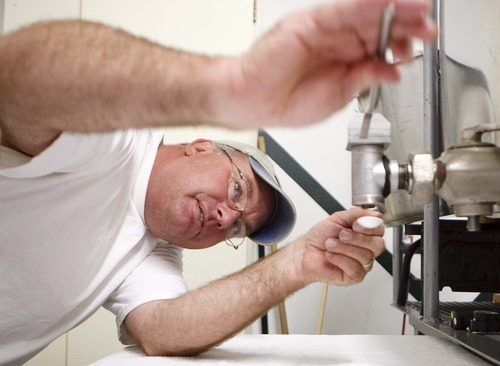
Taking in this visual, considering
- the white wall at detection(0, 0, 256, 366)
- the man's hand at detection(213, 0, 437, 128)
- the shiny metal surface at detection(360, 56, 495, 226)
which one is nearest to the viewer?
the man's hand at detection(213, 0, 437, 128)

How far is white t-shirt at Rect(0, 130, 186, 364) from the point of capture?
67cm

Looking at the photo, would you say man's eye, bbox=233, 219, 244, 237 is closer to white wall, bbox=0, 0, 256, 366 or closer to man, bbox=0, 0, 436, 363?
man, bbox=0, 0, 436, 363

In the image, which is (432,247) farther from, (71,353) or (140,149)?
(71,353)

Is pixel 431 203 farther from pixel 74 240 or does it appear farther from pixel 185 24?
pixel 185 24

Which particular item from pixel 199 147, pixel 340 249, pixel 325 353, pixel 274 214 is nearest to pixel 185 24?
pixel 199 147

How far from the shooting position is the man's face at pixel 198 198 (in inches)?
38.4

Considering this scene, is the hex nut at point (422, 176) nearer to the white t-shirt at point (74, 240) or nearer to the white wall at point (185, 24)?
the white t-shirt at point (74, 240)

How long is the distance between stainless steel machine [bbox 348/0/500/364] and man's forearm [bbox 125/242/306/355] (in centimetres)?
23

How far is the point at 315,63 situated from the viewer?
364mm

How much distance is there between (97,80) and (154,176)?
584 millimetres

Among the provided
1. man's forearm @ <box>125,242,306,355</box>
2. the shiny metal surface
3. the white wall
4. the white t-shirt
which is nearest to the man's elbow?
man's forearm @ <box>125,242,306,355</box>

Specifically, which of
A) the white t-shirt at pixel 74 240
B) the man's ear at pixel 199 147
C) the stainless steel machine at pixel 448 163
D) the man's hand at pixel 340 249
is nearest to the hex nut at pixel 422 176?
the stainless steel machine at pixel 448 163

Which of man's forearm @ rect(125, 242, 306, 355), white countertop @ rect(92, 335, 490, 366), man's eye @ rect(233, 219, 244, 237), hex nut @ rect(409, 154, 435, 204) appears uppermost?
hex nut @ rect(409, 154, 435, 204)

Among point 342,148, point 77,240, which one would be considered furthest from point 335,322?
point 77,240
